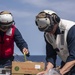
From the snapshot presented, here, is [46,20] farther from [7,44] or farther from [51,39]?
[7,44]

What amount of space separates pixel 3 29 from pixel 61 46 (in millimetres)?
2334

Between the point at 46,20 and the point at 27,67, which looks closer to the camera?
the point at 46,20

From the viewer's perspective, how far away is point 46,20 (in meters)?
8.27

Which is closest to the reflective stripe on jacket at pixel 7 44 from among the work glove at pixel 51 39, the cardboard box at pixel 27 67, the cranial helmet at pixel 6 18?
the cranial helmet at pixel 6 18

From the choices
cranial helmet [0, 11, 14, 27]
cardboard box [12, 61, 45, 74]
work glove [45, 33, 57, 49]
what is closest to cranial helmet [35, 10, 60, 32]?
work glove [45, 33, 57, 49]

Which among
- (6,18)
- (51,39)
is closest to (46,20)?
(51,39)

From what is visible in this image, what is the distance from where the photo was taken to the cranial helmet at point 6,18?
10.2 m

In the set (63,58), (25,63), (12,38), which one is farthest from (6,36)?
(63,58)

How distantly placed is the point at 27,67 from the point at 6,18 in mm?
1404

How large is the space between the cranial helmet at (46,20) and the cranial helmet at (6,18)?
1928 mm

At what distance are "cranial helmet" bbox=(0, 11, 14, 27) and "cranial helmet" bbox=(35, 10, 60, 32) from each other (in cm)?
193

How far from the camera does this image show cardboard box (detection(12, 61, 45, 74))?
9492mm

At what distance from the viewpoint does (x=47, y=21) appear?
8305mm

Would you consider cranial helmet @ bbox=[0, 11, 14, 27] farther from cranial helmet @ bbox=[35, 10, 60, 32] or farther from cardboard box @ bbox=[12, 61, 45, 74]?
cranial helmet @ bbox=[35, 10, 60, 32]
